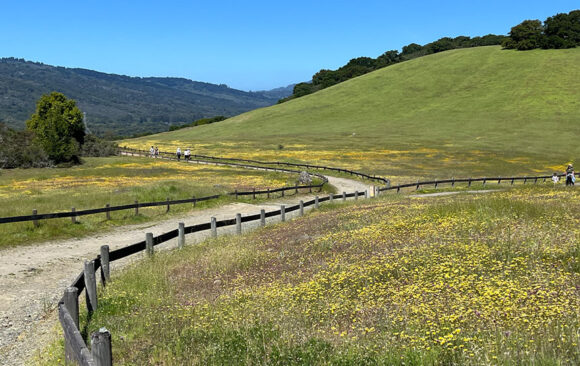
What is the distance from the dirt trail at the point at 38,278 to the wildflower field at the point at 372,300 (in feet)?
4.09

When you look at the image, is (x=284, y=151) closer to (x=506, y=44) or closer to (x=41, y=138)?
(x=41, y=138)

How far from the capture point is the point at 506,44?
14800 centimetres

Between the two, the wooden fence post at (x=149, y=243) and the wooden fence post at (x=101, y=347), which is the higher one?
the wooden fence post at (x=101, y=347)

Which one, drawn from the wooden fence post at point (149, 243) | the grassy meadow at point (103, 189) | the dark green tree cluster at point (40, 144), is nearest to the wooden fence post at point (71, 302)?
the wooden fence post at point (149, 243)

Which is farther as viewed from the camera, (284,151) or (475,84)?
(475,84)

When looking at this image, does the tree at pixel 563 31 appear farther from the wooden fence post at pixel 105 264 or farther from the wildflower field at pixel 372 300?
the wooden fence post at pixel 105 264

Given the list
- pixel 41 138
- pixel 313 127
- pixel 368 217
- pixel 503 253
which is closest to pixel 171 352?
pixel 503 253

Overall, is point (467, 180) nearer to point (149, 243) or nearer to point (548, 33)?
point (149, 243)

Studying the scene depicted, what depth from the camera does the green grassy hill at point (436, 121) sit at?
7131cm

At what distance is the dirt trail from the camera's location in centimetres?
943

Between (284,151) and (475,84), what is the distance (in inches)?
2707

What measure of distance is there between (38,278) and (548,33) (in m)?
163

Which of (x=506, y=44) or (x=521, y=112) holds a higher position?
(x=506, y=44)

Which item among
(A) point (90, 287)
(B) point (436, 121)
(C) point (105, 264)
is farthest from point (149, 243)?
(B) point (436, 121)
